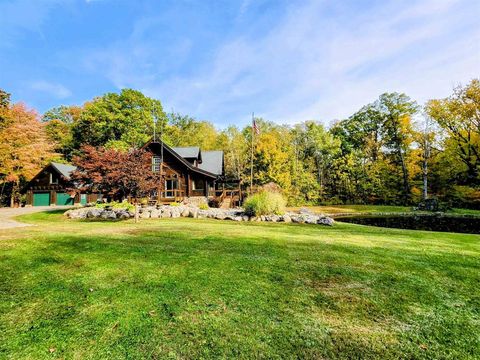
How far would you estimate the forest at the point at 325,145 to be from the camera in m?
23.1

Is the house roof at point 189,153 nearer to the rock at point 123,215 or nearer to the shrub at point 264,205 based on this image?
the shrub at point 264,205

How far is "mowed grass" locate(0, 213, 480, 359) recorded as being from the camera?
2211mm

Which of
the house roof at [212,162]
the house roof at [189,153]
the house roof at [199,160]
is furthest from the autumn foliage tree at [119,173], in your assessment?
the house roof at [212,162]

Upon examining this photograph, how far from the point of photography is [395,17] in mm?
8633

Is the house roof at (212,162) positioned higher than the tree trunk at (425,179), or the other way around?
the house roof at (212,162)

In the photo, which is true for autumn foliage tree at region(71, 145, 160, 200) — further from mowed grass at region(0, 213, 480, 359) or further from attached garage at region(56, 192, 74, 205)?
attached garage at region(56, 192, 74, 205)

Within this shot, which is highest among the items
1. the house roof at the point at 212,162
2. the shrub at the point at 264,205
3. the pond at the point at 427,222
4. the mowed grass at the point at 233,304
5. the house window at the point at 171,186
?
the house roof at the point at 212,162

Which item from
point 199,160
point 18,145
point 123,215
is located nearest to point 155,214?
point 123,215

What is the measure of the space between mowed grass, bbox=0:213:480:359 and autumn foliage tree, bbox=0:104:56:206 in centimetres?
2402

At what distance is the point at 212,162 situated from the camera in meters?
25.2

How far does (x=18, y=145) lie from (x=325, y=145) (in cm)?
3682

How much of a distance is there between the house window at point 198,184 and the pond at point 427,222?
12731 millimetres

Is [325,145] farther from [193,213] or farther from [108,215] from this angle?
[108,215]

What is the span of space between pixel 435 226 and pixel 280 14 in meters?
15.7
